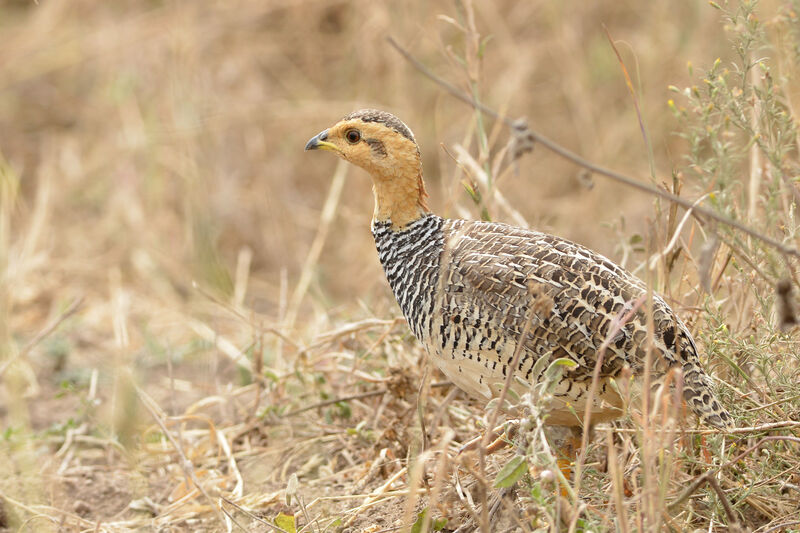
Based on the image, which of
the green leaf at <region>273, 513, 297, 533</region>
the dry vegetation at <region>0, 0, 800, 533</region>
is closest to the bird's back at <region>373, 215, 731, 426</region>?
the dry vegetation at <region>0, 0, 800, 533</region>

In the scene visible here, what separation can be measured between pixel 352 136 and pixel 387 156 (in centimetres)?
15

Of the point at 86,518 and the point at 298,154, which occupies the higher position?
the point at 298,154

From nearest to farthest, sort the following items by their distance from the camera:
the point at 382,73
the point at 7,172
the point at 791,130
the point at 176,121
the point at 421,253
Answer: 1. the point at 791,130
2. the point at 421,253
3. the point at 7,172
4. the point at 176,121
5. the point at 382,73

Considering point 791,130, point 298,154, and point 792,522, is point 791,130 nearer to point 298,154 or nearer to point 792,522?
point 792,522

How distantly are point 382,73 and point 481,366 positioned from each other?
5213mm

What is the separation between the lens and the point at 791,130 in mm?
2816

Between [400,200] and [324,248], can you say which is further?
[324,248]

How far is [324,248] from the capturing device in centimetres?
732

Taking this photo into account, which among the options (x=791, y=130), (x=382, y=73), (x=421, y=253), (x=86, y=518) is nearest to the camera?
(x=791, y=130)

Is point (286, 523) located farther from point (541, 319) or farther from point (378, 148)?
point (378, 148)

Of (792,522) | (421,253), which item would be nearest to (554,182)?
(421,253)

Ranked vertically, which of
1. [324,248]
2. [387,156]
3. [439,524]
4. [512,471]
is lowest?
[324,248]

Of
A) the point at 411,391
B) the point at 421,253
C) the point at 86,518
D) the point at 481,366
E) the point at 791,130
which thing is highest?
the point at 791,130

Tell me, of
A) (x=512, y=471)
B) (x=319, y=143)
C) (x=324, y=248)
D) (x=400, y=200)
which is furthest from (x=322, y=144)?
(x=324, y=248)
